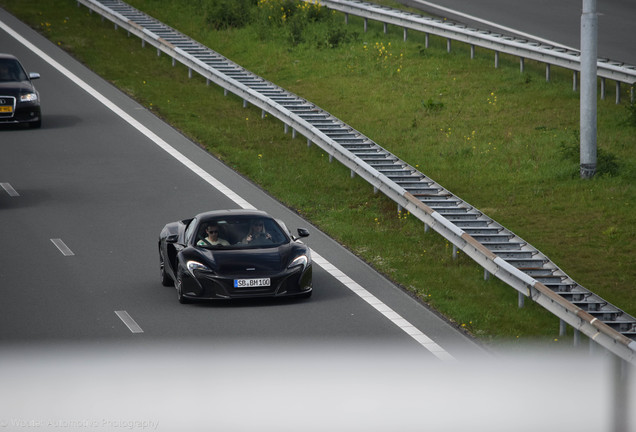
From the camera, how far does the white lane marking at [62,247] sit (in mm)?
18609

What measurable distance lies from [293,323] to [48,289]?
3858 millimetres

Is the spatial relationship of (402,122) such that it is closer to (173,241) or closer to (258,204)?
(258,204)

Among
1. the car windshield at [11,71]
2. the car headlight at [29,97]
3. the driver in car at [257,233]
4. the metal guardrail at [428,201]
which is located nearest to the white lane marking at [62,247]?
the driver in car at [257,233]

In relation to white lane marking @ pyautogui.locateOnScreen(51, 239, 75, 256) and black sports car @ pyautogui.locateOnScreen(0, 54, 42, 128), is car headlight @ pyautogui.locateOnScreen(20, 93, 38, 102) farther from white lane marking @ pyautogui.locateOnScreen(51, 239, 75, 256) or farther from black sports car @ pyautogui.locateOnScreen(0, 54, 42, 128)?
white lane marking @ pyautogui.locateOnScreen(51, 239, 75, 256)

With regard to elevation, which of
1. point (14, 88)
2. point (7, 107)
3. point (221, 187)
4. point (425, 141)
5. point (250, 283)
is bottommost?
point (250, 283)

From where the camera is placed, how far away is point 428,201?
69.2 ft

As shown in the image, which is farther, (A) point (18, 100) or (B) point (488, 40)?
(B) point (488, 40)

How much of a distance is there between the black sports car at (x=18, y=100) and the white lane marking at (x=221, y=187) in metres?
2.39

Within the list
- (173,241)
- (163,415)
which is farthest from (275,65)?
(163,415)

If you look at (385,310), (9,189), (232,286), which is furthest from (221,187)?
(385,310)

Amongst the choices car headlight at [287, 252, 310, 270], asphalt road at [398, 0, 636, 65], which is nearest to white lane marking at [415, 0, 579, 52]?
asphalt road at [398, 0, 636, 65]

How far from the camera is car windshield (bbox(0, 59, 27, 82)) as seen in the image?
29.4 meters

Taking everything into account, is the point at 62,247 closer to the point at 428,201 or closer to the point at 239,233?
the point at 239,233

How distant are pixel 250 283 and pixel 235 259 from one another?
0.42 metres
